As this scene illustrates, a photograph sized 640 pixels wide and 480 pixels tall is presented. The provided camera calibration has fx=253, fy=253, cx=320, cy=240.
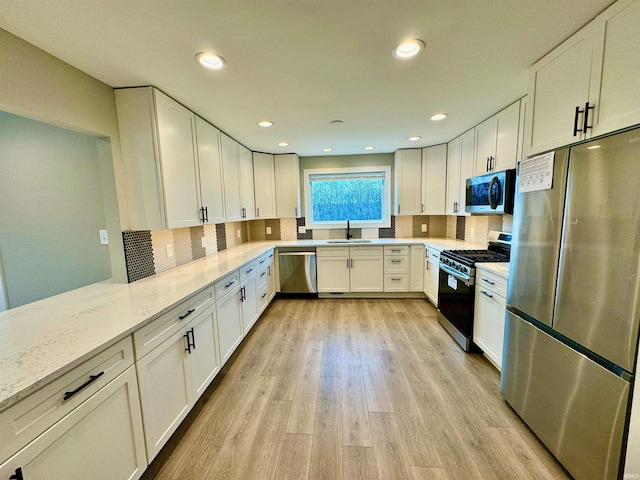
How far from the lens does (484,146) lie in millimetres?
2725

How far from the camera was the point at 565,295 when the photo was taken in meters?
1.30

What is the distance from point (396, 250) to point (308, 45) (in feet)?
9.86

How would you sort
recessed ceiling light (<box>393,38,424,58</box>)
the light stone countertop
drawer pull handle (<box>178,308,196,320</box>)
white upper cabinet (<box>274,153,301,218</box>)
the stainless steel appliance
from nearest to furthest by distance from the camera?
the light stone countertop
recessed ceiling light (<box>393,38,424,58</box>)
drawer pull handle (<box>178,308,196,320</box>)
the stainless steel appliance
white upper cabinet (<box>274,153,301,218</box>)

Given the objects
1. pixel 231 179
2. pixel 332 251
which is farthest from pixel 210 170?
pixel 332 251

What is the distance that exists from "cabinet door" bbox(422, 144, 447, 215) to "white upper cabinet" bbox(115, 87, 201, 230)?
332 cm

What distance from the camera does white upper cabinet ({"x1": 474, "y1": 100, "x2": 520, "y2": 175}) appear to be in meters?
2.25

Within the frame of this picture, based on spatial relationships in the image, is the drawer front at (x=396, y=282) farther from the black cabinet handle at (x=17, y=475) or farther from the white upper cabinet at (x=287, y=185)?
the black cabinet handle at (x=17, y=475)

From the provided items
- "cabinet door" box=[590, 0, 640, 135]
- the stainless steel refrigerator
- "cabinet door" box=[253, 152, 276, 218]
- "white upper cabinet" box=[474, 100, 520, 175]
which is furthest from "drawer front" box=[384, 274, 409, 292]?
"cabinet door" box=[590, 0, 640, 135]

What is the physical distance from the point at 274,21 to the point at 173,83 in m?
0.98

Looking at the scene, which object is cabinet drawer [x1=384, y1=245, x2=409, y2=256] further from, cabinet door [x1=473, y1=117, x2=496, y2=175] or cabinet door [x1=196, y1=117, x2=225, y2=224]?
cabinet door [x1=196, y1=117, x2=225, y2=224]

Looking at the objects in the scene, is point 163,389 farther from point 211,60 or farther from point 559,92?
point 559,92

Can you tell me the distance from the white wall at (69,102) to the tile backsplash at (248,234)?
0.56ft

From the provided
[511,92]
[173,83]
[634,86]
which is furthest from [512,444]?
[173,83]

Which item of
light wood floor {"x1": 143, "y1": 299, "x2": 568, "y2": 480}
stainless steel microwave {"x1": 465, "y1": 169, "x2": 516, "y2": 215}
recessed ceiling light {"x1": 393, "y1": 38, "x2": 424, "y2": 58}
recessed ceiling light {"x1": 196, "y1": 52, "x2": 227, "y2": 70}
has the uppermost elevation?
recessed ceiling light {"x1": 393, "y1": 38, "x2": 424, "y2": 58}
